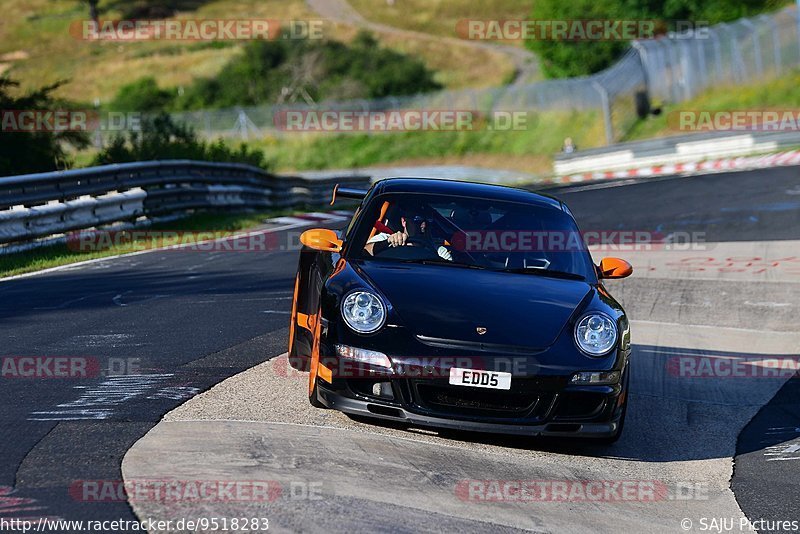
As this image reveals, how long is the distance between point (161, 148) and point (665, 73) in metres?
26.7

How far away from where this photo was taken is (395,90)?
7000 centimetres

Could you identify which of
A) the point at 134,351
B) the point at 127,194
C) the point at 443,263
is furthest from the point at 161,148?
the point at 443,263

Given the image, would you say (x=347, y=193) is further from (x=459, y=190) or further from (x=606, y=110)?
(x=606, y=110)

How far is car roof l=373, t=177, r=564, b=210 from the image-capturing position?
25.4ft

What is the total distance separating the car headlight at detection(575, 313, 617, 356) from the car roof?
147 cm

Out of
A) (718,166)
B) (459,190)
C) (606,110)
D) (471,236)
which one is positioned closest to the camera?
(471,236)

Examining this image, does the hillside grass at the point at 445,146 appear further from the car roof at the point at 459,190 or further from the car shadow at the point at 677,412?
the car roof at the point at 459,190

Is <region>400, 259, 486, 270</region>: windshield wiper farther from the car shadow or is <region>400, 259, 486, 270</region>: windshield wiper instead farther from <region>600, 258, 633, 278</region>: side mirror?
the car shadow

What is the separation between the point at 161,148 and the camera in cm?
2420

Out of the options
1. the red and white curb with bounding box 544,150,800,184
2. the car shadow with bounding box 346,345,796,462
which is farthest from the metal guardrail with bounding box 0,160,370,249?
the red and white curb with bounding box 544,150,800,184

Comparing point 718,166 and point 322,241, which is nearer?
point 322,241

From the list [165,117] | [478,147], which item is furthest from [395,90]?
[165,117]

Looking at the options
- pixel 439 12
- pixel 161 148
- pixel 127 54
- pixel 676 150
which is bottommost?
pixel 161 148

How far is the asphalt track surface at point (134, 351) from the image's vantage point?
17.7 feet
